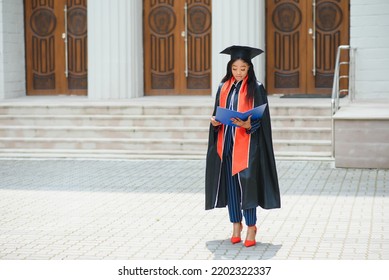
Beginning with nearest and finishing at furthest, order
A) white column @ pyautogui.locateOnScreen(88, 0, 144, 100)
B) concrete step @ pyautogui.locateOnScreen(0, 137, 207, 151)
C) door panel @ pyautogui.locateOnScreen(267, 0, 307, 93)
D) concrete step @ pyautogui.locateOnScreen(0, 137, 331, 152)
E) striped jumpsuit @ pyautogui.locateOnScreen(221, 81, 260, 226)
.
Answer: striped jumpsuit @ pyautogui.locateOnScreen(221, 81, 260, 226)
concrete step @ pyautogui.locateOnScreen(0, 137, 331, 152)
concrete step @ pyautogui.locateOnScreen(0, 137, 207, 151)
white column @ pyautogui.locateOnScreen(88, 0, 144, 100)
door panel @ pyautogui.locateOnScreen(267, 0, 307, 93)

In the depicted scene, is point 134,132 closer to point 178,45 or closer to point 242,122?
point 178,45

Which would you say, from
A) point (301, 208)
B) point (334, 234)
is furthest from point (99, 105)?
point (334, 234)

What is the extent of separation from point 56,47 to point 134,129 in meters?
4.84

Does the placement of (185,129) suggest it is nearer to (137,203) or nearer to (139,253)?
(137,203)

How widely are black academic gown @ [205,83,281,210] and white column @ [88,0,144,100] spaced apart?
1056 centimetres

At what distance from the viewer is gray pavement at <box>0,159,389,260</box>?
29.6 feet

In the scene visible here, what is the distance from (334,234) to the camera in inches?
382

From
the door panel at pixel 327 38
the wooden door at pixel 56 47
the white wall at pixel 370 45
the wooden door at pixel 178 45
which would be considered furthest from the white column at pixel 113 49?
the white wall at pixel 370 45

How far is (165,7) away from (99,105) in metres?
3.51

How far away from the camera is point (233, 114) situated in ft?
29.0

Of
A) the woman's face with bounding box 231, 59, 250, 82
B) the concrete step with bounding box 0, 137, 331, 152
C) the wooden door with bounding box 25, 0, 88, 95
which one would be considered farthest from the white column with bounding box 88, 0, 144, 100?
the woman's face with bounding box 231, 59, 250, 82

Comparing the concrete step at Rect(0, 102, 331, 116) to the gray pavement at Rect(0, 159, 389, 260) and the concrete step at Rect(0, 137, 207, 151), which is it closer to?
Result: the concrete step at Rect(0, 137, 207, 151)

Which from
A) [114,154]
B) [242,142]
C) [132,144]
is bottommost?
[114,154]

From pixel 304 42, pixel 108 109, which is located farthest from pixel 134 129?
pixel 304 42
